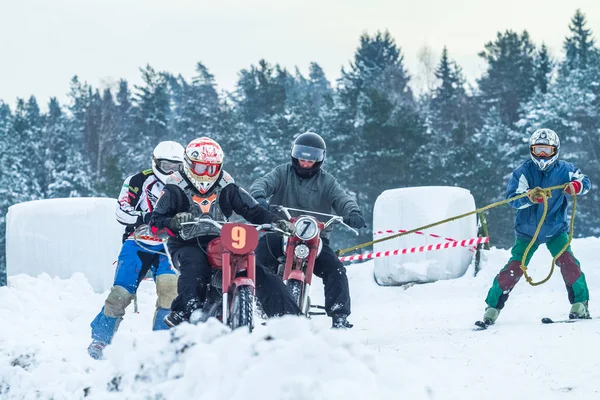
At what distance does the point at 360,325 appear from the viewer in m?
9.03

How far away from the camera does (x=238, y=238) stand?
552 cm

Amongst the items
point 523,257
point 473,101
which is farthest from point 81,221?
point 473,101

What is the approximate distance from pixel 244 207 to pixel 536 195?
2.66m

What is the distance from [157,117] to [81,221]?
48733 millimetres

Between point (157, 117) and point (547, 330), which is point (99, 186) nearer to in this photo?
point (157, 117)

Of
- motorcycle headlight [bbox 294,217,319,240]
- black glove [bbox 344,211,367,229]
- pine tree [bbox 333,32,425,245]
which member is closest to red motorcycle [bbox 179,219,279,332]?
motorcycle headlight [bbox 294,217,319,240]

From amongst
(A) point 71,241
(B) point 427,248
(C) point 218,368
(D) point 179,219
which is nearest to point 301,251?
(D) point 179,219

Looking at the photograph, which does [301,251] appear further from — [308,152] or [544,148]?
[544,148]

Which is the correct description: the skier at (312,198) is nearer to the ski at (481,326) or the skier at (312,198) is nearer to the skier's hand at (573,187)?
the ski at (481,326)

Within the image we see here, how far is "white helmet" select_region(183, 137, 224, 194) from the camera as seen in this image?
612 centimetres

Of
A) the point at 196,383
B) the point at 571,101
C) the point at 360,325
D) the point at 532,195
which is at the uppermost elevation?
the point at 571,101

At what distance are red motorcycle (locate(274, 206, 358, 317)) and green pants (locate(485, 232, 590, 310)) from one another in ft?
5.54

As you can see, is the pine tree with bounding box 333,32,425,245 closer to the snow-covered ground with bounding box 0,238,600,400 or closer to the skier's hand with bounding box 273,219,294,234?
the snow-covered ground with bounding box 0,238,600,400

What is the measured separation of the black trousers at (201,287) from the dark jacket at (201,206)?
152 millimetres
